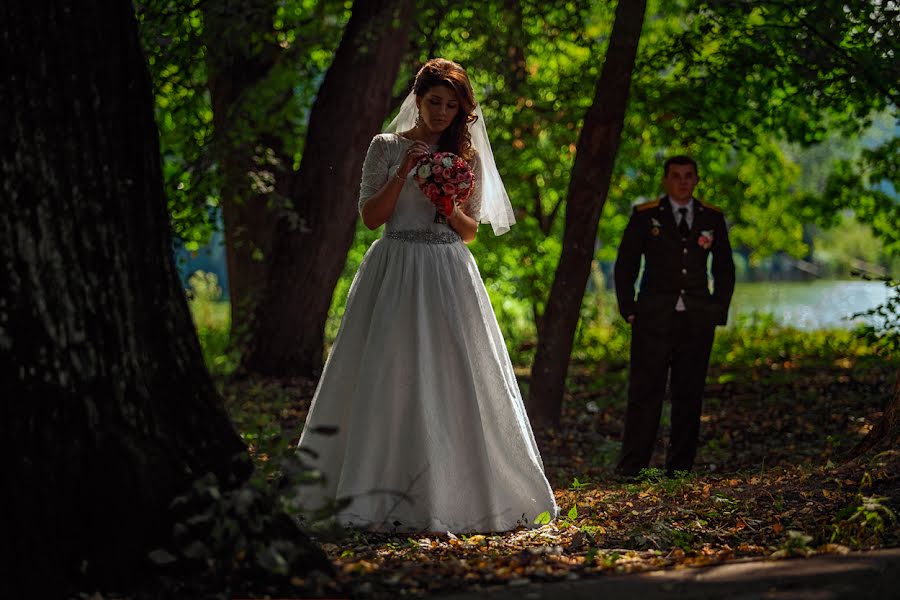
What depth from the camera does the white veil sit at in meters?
6.14

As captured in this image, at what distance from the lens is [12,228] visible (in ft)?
11.7

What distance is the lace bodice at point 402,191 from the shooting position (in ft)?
19.1

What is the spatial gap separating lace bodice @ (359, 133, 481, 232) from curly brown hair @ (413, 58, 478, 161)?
244 millimetres

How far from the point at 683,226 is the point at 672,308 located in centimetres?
60

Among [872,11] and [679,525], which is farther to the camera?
[872,11]

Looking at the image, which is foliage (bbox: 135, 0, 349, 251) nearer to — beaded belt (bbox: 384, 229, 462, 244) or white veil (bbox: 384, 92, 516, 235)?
white veil (bbox: 384, 92, 516, 235)

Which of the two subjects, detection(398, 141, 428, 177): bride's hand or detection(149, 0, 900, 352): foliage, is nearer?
detection(398, 141, 428, 177): bride's hand

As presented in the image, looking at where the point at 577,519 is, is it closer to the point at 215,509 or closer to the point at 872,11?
the point at 215,509

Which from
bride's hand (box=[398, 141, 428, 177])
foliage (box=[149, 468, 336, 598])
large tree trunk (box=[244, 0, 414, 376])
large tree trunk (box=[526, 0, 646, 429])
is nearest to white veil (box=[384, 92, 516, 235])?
bride's hand (box=[398, 141, 428, 177])

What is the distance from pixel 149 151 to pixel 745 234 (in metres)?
17.9

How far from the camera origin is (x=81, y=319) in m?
3.67

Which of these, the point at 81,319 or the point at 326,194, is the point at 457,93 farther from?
the point at 326,194

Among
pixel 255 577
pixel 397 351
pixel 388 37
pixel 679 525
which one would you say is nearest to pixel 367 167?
pixel 397 351

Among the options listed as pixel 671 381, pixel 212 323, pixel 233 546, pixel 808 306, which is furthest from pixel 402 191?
Result: pixel 808 306
